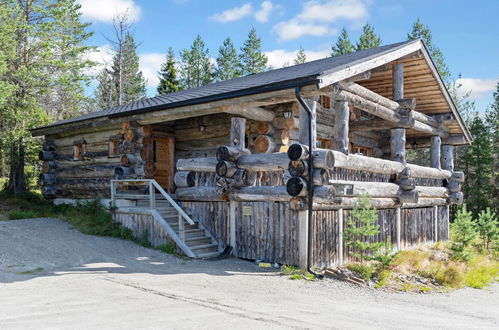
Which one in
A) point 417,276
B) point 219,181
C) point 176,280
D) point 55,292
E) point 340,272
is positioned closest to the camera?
point 55,292

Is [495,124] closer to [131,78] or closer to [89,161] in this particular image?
[89,161]

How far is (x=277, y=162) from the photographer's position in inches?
388

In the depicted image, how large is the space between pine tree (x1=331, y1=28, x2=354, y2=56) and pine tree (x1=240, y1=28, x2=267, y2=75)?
689 cm

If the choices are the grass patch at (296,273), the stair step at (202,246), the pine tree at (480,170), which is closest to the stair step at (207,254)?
the stair step at (202,246)

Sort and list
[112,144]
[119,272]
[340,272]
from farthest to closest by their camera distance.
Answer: [112,144]
[340,272]
[119,272]

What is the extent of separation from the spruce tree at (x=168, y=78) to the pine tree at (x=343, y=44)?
43.6 feet

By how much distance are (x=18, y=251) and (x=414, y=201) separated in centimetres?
997

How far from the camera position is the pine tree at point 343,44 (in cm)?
3497

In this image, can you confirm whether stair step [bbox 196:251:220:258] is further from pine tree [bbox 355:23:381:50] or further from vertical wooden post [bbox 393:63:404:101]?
pine tree [bbox 355:23:381:50]

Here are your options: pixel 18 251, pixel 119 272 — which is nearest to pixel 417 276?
pixel 119 272

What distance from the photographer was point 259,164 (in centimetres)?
1020

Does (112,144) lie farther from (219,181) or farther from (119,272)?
(119,272)

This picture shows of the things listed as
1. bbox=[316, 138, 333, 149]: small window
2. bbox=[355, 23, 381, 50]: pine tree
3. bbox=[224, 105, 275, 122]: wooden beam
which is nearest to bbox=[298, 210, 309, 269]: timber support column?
bbox=[224, 105, 275, 122]: wooden beam

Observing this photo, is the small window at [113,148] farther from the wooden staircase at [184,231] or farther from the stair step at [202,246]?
the stair step at [202,246]
